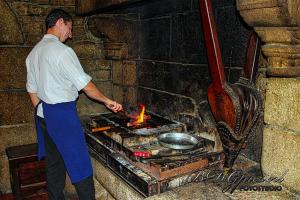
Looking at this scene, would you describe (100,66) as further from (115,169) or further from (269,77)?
(269,77)

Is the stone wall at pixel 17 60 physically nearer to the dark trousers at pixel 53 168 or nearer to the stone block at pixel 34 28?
the stone block at pixel 34 28

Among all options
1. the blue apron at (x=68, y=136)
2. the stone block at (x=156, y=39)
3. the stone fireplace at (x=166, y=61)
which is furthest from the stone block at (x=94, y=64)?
the blue apron at (x=68, y=136)

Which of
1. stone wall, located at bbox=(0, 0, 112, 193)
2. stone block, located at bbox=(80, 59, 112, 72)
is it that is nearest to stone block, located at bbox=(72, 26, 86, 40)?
stone wall, located at bbox=(0, 0, 112, 193)

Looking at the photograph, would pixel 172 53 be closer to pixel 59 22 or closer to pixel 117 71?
pixel 117 71

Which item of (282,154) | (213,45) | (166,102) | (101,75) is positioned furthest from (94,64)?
(282,154)

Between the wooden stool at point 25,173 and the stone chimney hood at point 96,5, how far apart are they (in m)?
2.36

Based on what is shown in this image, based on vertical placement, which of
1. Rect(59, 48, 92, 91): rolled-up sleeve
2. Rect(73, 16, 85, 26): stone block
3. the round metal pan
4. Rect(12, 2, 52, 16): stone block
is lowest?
the round metal pan

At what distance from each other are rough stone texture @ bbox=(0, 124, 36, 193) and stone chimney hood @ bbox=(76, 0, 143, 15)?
2169 mm

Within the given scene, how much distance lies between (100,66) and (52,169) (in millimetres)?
2291

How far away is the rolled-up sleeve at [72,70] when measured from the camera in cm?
343

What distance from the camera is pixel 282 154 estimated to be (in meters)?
2.71

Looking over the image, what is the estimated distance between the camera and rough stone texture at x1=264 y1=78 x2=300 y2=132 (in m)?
2.54

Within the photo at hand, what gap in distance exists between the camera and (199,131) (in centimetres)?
389

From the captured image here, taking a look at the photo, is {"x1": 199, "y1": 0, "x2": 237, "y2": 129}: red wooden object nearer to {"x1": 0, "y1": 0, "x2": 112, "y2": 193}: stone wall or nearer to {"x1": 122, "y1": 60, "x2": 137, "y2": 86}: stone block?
{"x1": 122, "y1": 60, "x2": 137, "y2": 86}: stone block
